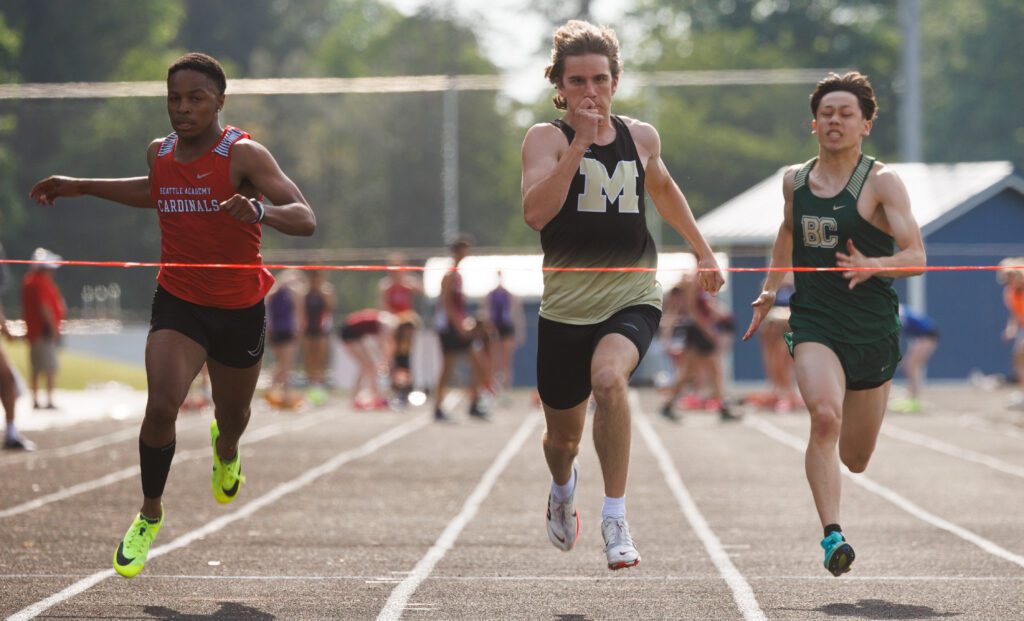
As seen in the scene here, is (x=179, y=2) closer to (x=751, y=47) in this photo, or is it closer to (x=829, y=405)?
(x=751, y=47)

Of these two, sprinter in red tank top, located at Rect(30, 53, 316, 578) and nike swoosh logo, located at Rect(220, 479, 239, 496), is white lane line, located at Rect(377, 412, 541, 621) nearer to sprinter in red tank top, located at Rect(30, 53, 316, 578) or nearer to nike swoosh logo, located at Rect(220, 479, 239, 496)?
nike swoosh logo, located at Rect(220, 479, 239, 496)

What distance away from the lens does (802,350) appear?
22.9 ft

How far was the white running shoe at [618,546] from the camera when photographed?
654 centimetres

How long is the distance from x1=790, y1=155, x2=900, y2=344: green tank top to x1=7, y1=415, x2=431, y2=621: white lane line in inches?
130

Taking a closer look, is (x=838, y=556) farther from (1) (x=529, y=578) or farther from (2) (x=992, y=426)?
(2) (x=992, y=426)

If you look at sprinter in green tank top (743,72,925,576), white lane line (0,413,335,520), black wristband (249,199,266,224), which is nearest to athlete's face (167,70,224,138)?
black wristband (249,199,266,224)

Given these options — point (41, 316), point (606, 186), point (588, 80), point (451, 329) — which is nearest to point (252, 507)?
point (606, 186)

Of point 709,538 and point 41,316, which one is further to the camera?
point 41,316

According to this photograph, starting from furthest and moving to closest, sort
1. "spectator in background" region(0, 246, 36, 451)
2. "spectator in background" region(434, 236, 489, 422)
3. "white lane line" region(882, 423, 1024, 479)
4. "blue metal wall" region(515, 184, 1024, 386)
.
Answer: "blue metal wall" region(515, 184, 1024, 386)
"spectator in background" region(434, 236, 489, 422)
"white lane line" region(882, 423, 1024, 479)
"spectator in background" region(0, 246, 36, 451)

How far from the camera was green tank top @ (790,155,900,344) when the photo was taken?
687cm

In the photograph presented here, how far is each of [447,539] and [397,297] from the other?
14.8 meters

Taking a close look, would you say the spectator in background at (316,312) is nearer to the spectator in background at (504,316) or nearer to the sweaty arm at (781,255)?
the spectator in background at (504,316)

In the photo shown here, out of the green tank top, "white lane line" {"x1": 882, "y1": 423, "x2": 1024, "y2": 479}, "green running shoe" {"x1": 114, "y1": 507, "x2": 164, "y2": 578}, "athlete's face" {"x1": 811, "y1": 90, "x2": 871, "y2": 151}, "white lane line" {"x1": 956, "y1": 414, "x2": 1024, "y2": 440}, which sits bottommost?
"white lane line" {"x1": 956, "y1": 414, "x2": 1024, "y2": 440}

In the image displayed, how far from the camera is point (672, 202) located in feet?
23.0
